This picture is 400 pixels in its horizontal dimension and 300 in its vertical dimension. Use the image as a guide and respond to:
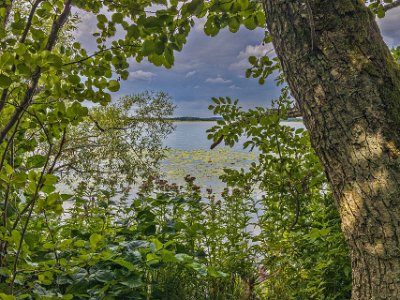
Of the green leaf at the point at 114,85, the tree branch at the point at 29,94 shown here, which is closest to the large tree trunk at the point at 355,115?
the green leaf at the point at 114,85

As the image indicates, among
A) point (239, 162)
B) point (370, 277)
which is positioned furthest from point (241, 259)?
point (239, 162)

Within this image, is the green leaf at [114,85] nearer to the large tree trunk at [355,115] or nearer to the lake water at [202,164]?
the large tree trunk at [355,115]

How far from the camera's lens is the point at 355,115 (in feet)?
3.94

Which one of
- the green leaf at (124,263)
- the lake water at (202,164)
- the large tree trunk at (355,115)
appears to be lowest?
the green leaf at (124,263)

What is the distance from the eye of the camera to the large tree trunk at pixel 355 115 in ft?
3.92

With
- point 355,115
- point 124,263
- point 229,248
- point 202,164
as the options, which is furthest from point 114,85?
point 202,164

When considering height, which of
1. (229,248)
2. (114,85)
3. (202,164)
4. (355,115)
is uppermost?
(202,164)

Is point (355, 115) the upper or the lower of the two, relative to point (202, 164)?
lower

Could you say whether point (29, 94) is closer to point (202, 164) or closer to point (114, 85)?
point (114, 85)

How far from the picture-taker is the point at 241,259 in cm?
235

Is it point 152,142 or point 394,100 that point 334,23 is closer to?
point 394,100

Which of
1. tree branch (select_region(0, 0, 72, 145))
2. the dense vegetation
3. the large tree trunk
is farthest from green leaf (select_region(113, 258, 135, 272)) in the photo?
the large tree trunk

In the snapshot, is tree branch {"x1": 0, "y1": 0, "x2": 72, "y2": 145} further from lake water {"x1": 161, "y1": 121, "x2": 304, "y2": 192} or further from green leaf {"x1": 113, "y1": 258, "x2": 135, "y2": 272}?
lake water {"x1": 161, "y1": 121, "x2": 304, "y2": 192}

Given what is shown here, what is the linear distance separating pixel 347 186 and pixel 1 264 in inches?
55.5
